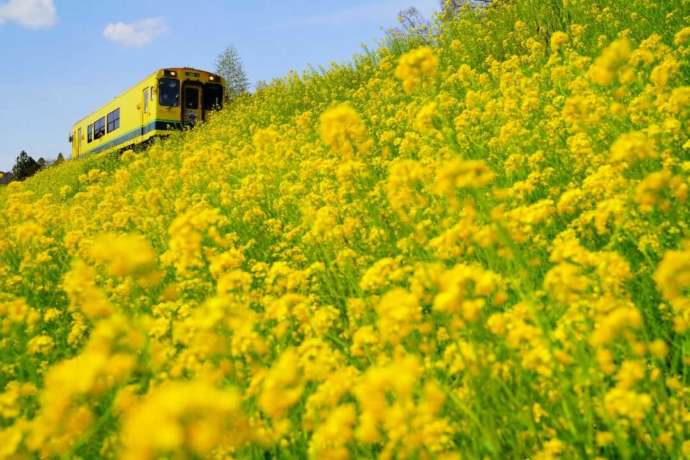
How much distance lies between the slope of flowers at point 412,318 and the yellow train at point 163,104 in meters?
13.2

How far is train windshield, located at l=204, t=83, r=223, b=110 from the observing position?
19.5 metres

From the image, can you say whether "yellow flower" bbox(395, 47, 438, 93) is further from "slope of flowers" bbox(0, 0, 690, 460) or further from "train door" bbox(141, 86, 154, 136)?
"train door" bbox(141, 86, 154, 136)

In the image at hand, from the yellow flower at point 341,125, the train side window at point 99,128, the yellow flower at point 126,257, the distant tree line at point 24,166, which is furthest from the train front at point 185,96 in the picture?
the distant tree line at point 24,166

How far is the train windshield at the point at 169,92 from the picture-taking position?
18266 millimetres

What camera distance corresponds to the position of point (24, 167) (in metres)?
43.9

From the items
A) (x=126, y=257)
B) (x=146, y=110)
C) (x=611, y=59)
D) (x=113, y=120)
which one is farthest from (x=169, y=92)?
(x=126, y=257)

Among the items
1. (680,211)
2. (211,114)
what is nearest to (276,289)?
(680,211)

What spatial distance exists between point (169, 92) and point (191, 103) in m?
0.90

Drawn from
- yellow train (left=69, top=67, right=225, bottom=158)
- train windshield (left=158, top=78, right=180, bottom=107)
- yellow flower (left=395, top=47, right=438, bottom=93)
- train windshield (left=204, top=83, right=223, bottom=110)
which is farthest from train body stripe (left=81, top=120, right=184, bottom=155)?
yellow flower (left=395, top=47, right=438, bottom=93)

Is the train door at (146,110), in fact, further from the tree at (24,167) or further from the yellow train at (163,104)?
the tree at (24,167)

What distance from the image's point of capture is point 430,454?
69.1 inches

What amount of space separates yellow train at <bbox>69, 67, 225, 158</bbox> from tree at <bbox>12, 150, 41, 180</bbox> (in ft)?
83.1

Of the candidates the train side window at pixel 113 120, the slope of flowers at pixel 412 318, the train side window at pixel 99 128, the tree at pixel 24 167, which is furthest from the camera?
the tree at pixel 24 167

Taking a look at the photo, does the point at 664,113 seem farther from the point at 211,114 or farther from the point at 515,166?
the point at 211,114
